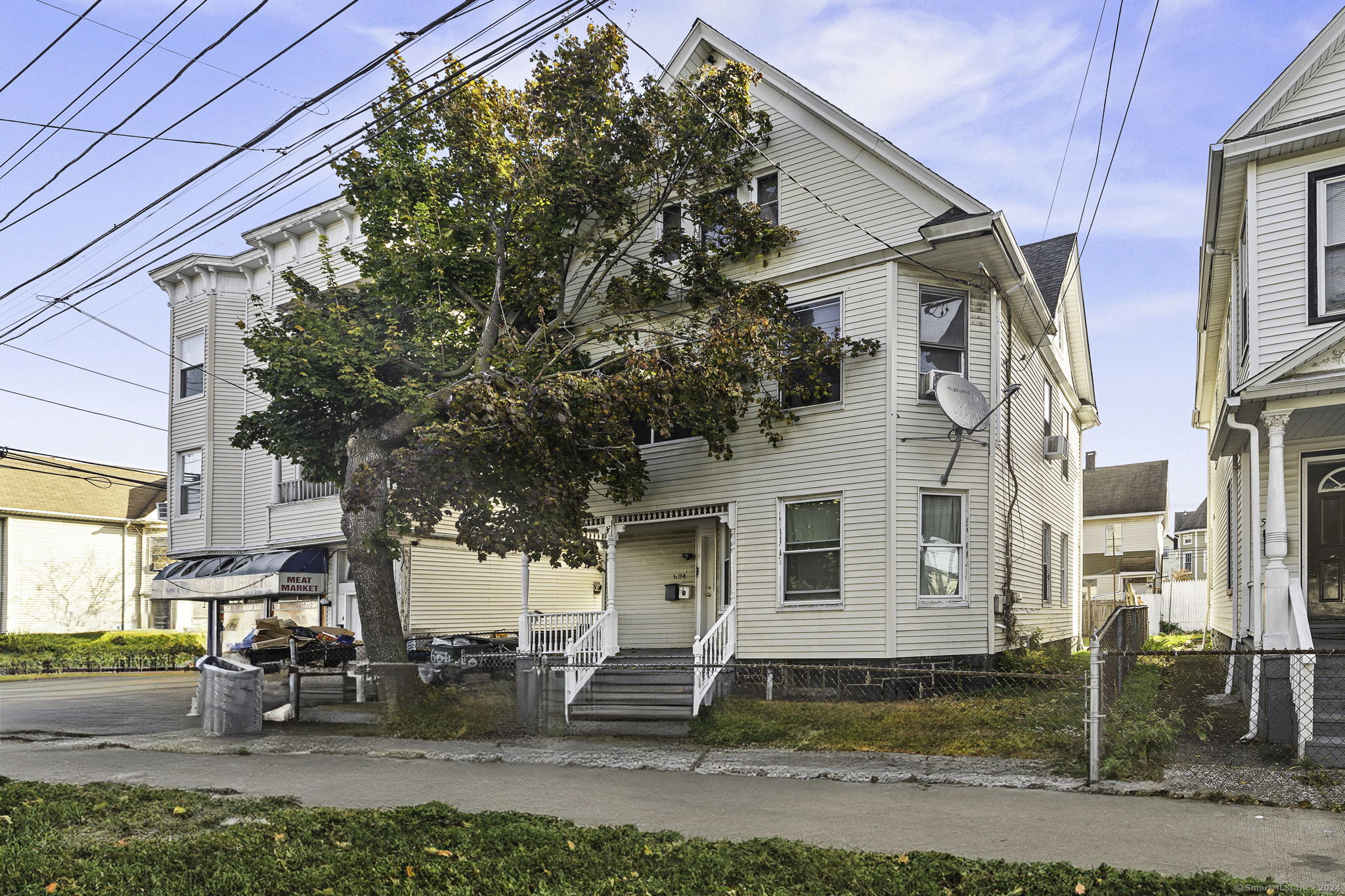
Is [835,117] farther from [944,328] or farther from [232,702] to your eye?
[232,702]

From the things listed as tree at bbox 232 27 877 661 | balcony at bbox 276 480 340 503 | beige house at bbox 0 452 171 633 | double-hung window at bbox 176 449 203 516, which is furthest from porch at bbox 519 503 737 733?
beige house at bbox 0 452 171 633

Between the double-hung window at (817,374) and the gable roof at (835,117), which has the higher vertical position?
the gable roof at (835,117)

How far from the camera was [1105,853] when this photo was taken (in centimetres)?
682

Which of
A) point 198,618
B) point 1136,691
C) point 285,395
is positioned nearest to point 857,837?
point 1136,691

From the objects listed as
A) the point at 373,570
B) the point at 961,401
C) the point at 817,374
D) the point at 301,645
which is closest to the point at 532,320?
the point at 373,570

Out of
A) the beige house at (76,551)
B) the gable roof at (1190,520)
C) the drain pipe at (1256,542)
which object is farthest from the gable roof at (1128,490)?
the beige house at (76,551)

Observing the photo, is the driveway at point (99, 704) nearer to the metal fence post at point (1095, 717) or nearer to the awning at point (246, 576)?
the awning at point (246, 576)

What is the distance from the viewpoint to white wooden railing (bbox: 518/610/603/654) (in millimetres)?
16656

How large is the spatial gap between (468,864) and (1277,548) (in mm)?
9318

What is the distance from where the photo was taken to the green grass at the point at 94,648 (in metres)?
32.5

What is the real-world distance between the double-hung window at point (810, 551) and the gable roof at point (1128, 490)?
115ft

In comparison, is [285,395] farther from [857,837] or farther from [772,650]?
[857,837]

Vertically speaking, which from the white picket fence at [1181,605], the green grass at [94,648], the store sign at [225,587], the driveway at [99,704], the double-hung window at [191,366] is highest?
the double-hung window at [191,366]

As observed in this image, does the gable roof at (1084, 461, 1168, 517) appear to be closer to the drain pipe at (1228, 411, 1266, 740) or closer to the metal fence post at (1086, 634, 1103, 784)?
the drain pipe at (1228, 411, 1266, 740)
